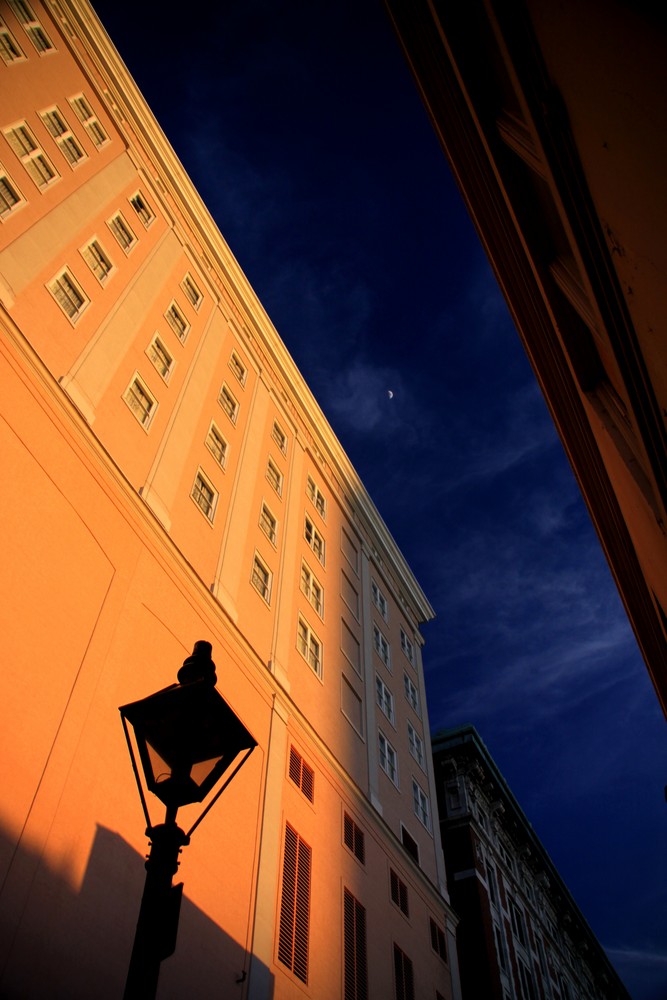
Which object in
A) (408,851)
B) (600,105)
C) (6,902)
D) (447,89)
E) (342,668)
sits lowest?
(408,851)

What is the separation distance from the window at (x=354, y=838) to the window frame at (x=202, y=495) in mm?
10739

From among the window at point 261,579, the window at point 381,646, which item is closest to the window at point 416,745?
the window at point 381,646

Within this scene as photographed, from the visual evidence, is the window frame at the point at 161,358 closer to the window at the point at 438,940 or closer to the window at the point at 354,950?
the window at the point at 354,950

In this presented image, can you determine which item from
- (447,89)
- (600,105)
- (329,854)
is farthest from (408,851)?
(600,105)

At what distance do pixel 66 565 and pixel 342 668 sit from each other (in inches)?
593

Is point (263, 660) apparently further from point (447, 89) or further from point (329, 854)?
point (447, 89)

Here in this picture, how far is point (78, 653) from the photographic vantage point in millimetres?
13375

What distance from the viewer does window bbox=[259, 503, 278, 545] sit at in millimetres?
24781

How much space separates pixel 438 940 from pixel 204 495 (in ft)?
62.4

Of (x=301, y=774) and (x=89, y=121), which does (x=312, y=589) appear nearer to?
(x=301, y=774)

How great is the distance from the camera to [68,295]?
18.8 meters

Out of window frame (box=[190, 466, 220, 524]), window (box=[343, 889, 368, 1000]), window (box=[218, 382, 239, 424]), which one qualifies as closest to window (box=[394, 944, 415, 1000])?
window (box=[343, 889, 368, 1000])

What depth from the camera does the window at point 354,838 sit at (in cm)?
2117

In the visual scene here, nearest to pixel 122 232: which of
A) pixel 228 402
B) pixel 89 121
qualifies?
pixel 89 121
